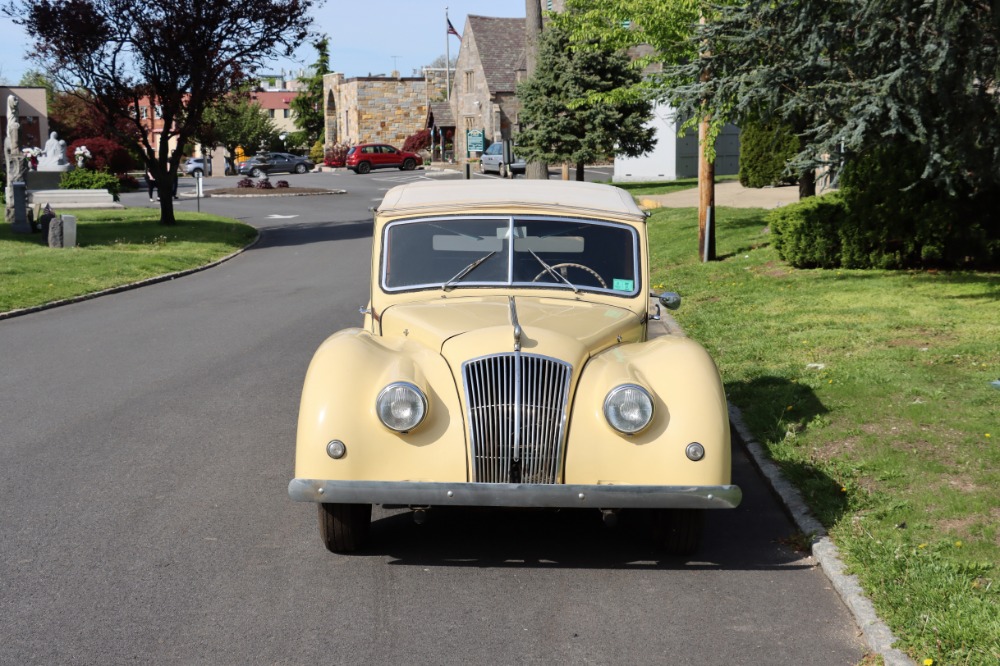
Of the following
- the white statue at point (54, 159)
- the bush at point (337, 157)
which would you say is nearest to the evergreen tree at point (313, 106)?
the bush at point (337, 157)

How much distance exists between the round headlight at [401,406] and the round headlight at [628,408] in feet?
3.06

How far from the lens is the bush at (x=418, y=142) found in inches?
2958

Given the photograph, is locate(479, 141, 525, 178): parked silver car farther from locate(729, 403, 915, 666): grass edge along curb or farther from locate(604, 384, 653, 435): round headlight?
locate(604, 384, 653, 435): round headlight

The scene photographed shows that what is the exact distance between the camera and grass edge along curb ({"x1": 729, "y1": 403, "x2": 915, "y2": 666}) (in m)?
4.82

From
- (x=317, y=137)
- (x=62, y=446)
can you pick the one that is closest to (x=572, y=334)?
(x=62, y=446)

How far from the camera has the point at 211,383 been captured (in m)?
10.8

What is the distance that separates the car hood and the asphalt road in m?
1.11

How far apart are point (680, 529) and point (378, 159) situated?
6311 centimetres

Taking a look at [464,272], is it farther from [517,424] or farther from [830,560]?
[830,560]

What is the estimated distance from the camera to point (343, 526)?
19.5 ft

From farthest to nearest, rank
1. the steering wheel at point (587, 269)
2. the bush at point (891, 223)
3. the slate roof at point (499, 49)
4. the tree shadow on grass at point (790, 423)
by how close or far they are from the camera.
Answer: the slate roof at point (499, 49), the bush at point (891, 223), the steering wheel at point (587, 269), the tree shadow on grass at point (790, 423)

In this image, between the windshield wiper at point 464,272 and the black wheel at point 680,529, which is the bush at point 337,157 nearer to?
the windshield wiper at point 464,272

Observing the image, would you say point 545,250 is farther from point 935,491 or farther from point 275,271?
point 275,271

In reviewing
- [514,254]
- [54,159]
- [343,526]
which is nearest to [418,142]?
[54,159]
